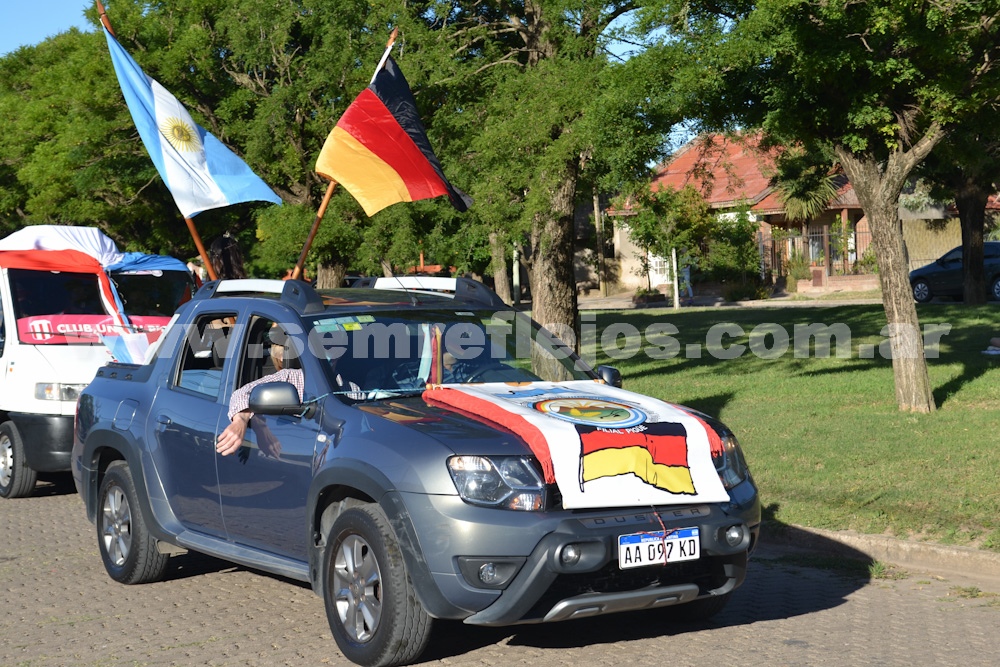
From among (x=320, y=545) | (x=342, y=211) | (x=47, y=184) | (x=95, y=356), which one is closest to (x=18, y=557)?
(x=95, y=356)

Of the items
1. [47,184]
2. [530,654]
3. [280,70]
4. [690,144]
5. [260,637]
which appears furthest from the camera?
[47,184]

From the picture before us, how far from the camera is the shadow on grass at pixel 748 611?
6113 mm

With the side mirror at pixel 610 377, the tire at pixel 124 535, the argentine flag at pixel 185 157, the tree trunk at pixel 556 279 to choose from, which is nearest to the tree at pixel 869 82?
the tree trunk at pixel 556 279

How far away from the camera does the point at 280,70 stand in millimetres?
21031

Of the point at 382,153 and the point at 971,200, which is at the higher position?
the point at 971,200

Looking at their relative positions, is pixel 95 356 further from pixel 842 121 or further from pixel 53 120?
pixel 53 120

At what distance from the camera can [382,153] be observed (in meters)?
10.2

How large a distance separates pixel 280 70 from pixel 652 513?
17.1m

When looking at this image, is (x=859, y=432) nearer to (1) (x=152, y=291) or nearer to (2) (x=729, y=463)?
(2) (x=729, y=463)

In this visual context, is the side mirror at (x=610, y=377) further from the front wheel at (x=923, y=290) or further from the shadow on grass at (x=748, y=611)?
the front wheel at (x=923, y=290)

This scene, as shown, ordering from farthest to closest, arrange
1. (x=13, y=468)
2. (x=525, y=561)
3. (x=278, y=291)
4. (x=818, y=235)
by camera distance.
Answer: (x=818, y=235)
(x=13, y=468)
(x=278, y=291)
(x=525, y=561)

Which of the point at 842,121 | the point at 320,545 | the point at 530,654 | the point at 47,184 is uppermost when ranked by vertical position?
the point at 47,184

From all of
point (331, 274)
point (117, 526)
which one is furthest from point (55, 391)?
point (331, 274)

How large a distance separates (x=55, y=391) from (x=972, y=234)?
2411 centimetres
